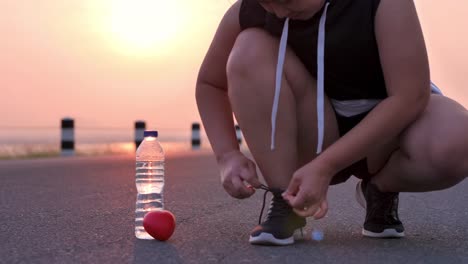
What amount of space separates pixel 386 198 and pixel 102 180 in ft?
12.8

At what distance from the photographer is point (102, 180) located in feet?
22.0

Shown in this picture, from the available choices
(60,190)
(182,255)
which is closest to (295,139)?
(182,255)

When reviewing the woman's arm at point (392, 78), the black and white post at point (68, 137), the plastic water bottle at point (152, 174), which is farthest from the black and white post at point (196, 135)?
the woman's arm at point (392, 78)

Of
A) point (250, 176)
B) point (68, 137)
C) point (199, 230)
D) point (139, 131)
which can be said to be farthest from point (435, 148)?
point (139, 131)

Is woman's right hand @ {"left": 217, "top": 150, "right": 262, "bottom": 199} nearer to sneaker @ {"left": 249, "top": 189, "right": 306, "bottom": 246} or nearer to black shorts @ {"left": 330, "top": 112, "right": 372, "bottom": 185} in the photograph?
sneaker @ {"left": 249, "top": 189, "right": 306, "bottom": 246}

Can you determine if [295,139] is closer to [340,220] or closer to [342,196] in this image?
[340,220]

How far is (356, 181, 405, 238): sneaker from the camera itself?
10.4 ft

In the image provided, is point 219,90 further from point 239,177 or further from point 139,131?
point 139,131

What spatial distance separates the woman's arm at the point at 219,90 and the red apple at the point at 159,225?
339mm

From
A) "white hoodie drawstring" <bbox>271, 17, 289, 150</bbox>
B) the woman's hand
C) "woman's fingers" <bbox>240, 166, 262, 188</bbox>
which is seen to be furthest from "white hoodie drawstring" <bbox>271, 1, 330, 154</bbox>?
the woman's hand

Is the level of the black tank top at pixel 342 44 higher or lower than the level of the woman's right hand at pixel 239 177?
higher

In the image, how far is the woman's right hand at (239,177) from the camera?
2.85 meters

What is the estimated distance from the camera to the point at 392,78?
8.84 ft

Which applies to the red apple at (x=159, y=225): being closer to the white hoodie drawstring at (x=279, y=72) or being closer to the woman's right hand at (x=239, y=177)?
the woman's right hand at (x=239, y=177)
